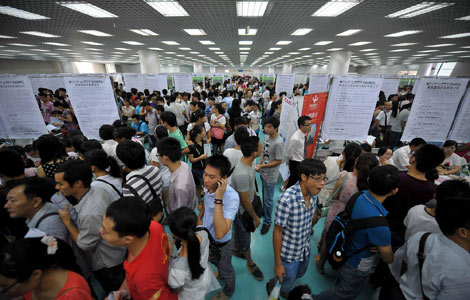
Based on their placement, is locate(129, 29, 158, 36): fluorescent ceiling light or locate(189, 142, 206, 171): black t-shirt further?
locate(129, 29, 158, 36): fluorescent ceiling light

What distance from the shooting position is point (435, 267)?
3.83 feet

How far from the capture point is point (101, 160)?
1.84m

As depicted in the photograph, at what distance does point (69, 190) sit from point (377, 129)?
6810 millimetres

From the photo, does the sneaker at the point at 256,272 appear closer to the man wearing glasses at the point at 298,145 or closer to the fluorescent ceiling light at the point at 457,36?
the man wearing glasses at the point at 298,145

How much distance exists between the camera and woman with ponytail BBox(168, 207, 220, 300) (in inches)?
47.7

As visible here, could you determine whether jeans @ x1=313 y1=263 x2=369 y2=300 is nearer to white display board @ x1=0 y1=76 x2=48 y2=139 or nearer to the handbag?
the handbag

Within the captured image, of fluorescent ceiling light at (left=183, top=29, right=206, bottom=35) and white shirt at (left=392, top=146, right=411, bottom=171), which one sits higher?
fluorescent ceiling light at (left=183, top=29, right=206, bottom=35)

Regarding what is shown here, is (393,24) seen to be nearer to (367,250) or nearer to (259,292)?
(367,250)

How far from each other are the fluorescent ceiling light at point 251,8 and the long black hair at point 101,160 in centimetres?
481

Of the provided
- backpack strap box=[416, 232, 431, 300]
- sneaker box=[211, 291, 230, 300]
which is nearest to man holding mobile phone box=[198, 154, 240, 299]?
sneaker box=[211, 291, 230, 300]

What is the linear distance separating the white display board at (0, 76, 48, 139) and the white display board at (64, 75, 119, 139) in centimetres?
64

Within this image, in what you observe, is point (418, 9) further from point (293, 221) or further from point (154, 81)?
point (154, 81)

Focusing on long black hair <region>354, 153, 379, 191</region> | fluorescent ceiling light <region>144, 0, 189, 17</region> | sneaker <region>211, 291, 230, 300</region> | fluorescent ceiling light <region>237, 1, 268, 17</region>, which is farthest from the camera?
fluorescent ceiling light <region>237, 1, 268, 17</region>

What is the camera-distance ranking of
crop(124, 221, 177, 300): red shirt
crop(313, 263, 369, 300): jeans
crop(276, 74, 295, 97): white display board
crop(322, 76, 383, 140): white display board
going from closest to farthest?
crop(124, 221, 177, 300): red shirt < crop(313, 263, 369, 300): jeans < crop(322, 76, 383, 140): white display board < crop(276, 74, 295, 97): white display board
